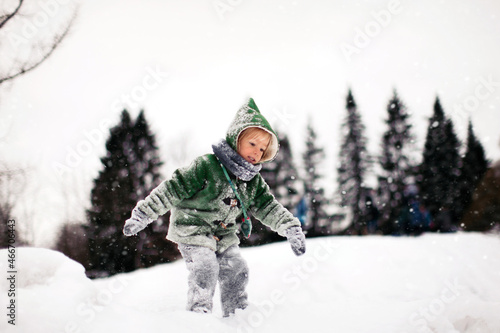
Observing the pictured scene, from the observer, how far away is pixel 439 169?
17219 millimetres

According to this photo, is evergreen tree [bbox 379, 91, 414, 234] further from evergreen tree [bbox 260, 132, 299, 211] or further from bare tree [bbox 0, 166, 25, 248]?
bare tree [bbox 0, 166, 25, 248]

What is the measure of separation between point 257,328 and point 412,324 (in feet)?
3.59

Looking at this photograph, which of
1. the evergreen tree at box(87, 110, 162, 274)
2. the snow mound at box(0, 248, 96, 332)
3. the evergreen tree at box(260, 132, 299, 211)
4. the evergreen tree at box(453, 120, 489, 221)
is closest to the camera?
the snow mound at box(0, 248, 96, 332)

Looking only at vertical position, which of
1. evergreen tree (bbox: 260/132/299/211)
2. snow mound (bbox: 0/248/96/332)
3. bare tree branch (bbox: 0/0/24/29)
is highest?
bare tree branch (bbox: 0/0/24/29)

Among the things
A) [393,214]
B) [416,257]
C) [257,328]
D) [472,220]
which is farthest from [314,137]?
[257,328]

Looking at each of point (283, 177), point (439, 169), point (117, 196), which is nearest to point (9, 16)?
point (117, 196)

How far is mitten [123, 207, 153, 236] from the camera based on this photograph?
217 cm

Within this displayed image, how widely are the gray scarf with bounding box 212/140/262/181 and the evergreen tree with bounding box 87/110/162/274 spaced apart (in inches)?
551

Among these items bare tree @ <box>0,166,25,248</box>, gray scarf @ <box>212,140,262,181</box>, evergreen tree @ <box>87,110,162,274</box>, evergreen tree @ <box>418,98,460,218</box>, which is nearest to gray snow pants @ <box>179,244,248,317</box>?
gray scarf @ <box>212,140,262,181</box>

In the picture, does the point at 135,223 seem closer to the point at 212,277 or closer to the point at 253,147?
the point at 212,277

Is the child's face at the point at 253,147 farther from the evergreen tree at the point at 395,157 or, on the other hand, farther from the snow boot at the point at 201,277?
the evergreen tree at the point at 395,157

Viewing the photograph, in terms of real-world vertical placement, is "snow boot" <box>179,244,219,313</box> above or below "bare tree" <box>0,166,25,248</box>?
below

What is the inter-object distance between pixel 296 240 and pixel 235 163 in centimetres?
81

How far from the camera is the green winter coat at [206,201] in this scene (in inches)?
96.3
